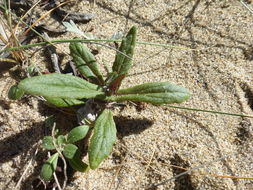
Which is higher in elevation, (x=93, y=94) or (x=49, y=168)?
(x=93, y=94)

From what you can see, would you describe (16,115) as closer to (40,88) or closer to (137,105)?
(40,88)

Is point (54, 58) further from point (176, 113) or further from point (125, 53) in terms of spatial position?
point (176, 113)

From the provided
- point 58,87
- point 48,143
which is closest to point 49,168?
point 48,143

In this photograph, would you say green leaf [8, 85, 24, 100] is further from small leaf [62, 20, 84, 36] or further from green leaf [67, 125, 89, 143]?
small leaf [62, 20, 84, 36]

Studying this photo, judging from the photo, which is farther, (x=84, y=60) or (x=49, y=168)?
(x=84, y=60)

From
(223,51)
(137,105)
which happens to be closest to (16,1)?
(137,105)

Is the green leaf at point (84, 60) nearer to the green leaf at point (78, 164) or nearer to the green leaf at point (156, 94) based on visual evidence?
the green leaf at point (156, 94)

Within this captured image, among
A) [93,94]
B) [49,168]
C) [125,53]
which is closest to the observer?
[49,168]
